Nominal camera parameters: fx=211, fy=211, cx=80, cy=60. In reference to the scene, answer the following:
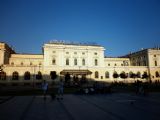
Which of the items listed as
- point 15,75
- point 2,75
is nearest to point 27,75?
point 15,75

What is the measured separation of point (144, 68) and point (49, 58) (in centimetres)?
3680

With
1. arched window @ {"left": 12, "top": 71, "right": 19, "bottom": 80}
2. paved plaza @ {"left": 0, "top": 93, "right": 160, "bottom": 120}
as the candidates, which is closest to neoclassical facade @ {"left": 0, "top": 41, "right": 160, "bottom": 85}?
arched window @ {"left": 12, "top": 71, "right": 19, "bottom": 80}

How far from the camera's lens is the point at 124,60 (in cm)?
9919

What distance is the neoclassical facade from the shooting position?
67.8 metres

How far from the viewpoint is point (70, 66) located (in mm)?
73250

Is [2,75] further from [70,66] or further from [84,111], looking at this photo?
[84,111]

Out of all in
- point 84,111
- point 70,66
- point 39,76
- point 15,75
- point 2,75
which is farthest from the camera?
point 70,66

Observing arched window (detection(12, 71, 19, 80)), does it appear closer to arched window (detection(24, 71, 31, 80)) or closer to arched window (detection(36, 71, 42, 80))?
arched window (detection(24, 71, 31, 80))

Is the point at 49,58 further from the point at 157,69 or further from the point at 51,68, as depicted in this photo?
the point at 157,69

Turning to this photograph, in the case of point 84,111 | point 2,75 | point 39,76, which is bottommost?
point 84,111

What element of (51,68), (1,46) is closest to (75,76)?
(51,68)

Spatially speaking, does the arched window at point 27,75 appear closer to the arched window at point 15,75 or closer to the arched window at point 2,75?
the arched window at point 15,75

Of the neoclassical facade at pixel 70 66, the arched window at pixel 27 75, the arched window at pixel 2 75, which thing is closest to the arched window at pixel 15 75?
the neoclassical facade at pixel 70 66

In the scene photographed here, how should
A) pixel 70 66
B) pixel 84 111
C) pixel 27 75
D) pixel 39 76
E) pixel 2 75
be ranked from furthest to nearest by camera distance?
pixel 70 66
pixel 39 76
pixel 27 75
pixel 2 75
pixel 84 111
